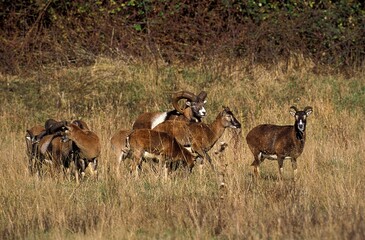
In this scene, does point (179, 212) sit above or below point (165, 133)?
below

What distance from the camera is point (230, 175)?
12492 millimetres

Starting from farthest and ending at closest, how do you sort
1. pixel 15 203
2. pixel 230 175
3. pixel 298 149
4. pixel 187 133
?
pixel 187 133
pixel 298 149
pixel 230 175
pixel 15 203

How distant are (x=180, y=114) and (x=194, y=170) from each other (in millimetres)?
3294

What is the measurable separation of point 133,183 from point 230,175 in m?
1.46

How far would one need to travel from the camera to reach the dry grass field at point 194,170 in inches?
398

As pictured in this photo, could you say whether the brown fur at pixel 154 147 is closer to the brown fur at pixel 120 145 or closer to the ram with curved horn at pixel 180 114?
the brown fur at pixel 120 145

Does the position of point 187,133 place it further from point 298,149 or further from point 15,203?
point 15,203

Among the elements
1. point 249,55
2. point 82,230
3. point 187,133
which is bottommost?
point 82,230

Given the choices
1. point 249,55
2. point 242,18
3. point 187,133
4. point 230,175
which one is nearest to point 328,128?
point 187,133

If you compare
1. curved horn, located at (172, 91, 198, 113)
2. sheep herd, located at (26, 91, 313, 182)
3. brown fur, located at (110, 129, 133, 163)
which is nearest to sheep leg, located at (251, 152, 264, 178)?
sheep herd, located at (26, 91, 313, 182)

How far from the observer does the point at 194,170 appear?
1447cm

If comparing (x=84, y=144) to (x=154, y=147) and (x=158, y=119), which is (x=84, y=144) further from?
(x=158, y=119)

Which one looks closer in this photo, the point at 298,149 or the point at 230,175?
the point at 230,175

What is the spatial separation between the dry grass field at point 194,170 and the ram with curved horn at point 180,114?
73 centimetres
